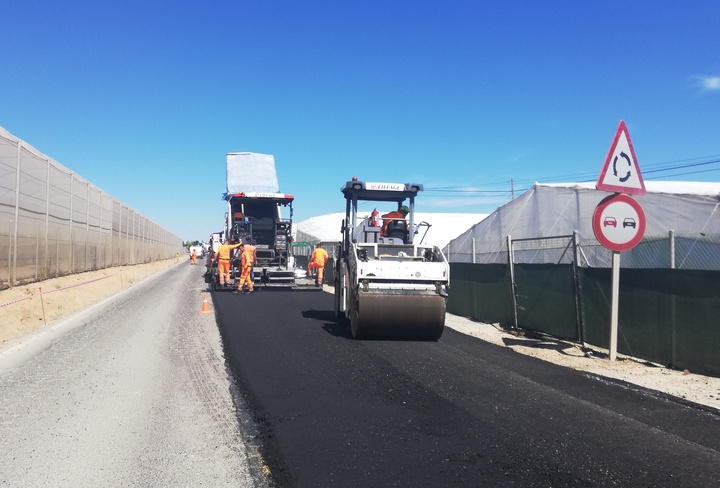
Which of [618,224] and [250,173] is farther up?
[250,173]

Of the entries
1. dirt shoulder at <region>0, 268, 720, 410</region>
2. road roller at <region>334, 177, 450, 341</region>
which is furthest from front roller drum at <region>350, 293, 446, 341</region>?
dirt shoulder at <region>0, 268, 720, 410</region>

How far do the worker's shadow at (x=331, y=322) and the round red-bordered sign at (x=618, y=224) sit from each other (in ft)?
15.0

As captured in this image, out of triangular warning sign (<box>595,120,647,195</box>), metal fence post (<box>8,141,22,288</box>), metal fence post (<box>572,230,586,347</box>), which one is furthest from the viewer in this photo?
metal fence post (<box>8,141,22,288</box>)

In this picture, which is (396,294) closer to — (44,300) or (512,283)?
(512,283)

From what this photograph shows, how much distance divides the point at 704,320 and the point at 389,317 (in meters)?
4.49

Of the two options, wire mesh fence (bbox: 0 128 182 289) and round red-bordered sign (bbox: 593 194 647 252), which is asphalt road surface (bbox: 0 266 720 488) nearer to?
round red-bordered sign (bbox: 593 194 647 252)

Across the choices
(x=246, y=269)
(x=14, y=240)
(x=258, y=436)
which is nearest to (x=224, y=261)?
(x=246, y=269)

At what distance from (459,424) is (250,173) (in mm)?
19527

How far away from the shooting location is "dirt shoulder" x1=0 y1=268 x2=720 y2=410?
279 inches

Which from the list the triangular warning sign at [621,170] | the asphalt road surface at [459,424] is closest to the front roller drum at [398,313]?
the asphalt road surface at [459,424]

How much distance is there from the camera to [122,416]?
5.73m

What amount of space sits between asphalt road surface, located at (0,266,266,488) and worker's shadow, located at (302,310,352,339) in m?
2.20

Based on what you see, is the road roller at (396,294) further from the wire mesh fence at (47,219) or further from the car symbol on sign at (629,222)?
the wire mesh fence at (47,219)

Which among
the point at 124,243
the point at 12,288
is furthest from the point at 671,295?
the point at 124,243
